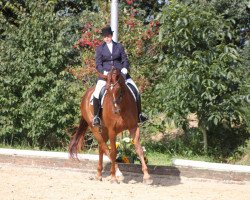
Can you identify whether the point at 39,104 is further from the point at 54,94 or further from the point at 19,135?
the point at 19,135

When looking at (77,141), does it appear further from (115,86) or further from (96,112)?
(115,86)

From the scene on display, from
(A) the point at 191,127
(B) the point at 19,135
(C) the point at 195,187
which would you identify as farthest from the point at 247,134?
(B) the point at 19,135

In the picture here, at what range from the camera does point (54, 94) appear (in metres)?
13.1

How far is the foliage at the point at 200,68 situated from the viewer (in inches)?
426

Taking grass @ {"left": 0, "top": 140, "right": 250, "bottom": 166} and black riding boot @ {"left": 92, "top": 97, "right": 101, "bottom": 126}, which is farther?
grass @ {"left": 0, "top": 140, "right": 250, "bottom": 166}

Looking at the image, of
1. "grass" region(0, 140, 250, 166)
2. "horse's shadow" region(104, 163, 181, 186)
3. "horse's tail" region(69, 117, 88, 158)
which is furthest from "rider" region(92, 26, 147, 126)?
"grass" region(0, 140, 250, 166)

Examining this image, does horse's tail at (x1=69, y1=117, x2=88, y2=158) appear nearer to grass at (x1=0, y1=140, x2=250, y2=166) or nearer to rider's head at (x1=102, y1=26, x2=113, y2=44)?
grass at (x1=0, y1=140, x2=250, y2=166)

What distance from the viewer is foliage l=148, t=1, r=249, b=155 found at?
10828mm

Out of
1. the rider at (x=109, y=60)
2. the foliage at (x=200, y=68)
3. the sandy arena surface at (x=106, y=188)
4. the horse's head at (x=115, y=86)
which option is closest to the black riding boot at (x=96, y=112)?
the rider at (x=109, y=60)

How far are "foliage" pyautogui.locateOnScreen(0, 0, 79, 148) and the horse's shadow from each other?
3.79 meters

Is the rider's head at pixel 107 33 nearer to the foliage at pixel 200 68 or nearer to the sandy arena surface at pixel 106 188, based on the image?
the foliage at pixel 200 68

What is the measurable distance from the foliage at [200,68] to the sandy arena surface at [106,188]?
2335 mm

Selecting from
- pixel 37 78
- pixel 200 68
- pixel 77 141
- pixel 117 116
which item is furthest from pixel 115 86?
pixel 37 78

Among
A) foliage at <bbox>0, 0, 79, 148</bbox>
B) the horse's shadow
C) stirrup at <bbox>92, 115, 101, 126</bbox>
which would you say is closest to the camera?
stirrup at <bbox>92, 115, 101, 126</bbox>
